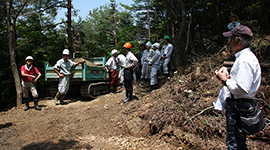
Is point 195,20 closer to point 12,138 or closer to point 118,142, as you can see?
point 118,142

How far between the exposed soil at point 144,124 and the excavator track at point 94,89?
1.17m

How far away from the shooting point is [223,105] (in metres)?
2.24

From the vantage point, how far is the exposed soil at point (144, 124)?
3550 mm

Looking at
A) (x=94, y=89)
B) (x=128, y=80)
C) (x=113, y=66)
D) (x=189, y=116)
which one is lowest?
(x=189, y=116)

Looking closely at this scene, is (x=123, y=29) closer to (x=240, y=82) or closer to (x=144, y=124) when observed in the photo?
(x=144, y=124)

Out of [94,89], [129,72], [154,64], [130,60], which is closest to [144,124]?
[129,72]

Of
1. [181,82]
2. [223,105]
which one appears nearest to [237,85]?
[223,105]

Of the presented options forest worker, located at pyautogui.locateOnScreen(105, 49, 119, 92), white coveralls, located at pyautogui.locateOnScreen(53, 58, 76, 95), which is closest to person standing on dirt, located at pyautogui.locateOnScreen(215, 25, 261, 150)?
forest worker, located at pyautogui.locateOnScreen(105, 49, 119, 92)

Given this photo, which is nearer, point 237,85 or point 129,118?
point 237,85

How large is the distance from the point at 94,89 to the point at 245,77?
6.67 metres

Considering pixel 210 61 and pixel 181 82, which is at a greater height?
pixel 210 61

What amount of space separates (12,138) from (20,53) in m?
9.91

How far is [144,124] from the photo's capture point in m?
4.43

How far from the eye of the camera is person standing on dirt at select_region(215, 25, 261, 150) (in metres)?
1.87
